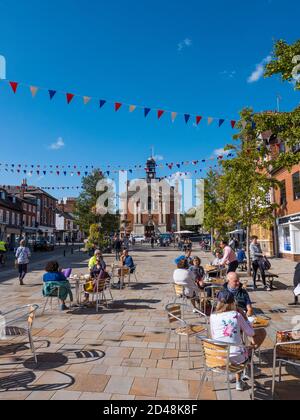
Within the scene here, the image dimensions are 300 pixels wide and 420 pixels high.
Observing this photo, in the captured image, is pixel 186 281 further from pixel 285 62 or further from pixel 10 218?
pixel 10 218

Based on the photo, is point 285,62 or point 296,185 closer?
point 285,62

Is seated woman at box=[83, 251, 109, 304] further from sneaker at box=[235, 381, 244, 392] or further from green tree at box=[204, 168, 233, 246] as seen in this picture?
green tree at box=[204, 168, 233, 246]

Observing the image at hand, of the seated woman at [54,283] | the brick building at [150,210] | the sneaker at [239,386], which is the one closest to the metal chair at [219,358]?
the sneaker at [239,386]

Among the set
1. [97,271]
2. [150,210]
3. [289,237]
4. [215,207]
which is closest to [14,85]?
[97,271]

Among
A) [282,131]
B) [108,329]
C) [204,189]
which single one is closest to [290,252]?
[204,189]

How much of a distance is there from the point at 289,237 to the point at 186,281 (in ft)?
60.7

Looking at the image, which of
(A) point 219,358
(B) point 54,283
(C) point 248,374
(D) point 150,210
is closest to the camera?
(A) point 219,358

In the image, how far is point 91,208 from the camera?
107 feet

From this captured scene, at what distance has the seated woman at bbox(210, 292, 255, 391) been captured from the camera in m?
3.88

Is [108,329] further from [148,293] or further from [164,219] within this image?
[164,219]

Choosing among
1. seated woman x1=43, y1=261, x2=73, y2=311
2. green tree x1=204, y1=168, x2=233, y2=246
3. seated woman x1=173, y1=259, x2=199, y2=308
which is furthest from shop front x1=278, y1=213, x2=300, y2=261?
seated woman x1=43, y1=261, x2=73, y2=311

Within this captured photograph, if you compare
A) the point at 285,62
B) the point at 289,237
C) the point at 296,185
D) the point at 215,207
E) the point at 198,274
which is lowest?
the point at 198,274

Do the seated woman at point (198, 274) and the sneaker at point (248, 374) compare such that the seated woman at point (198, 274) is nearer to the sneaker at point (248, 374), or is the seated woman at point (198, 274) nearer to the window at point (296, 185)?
the sneaker at point (248, 374)
